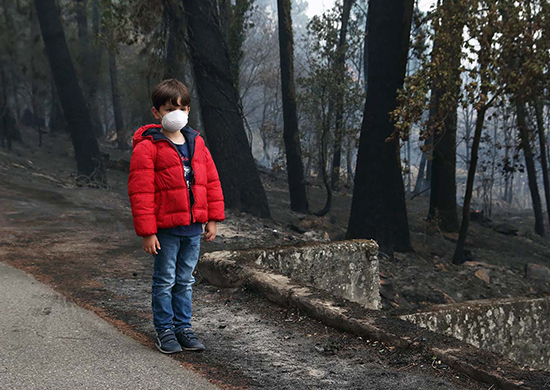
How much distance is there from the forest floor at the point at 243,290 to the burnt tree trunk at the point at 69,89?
87cm

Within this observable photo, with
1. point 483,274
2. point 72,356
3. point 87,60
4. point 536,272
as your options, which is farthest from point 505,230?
point 87,60

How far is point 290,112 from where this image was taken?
19.4 m

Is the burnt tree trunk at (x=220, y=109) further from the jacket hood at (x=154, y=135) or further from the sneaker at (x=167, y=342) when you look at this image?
the sneaker at (x=167, y=342)

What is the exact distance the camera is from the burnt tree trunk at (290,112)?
62.5 feet

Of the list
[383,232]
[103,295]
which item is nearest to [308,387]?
[103,295]

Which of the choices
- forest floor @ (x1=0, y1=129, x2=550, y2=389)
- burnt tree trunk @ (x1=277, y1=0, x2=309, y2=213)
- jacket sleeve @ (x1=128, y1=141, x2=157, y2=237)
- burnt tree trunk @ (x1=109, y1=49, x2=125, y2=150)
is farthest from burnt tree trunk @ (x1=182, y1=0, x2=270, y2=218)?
burnt tree trunk @ (x1=109, y1=49, x2=125, y2=150)

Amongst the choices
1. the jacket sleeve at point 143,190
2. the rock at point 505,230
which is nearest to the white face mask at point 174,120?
the jacket sleeve at point 143,190

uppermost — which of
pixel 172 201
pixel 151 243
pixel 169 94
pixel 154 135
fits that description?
pixel 169 94

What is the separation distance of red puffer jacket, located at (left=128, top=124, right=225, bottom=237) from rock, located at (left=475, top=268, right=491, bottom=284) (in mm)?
9193

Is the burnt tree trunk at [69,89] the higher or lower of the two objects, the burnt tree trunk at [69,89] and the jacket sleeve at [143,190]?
the higher

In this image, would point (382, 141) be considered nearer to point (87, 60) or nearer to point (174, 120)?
point (174, 120)

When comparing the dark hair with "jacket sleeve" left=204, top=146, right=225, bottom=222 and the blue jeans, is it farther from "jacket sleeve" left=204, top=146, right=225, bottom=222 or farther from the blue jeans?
the blue jeans

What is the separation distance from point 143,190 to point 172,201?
0.20 m

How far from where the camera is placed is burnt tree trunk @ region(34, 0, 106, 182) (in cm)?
1825
